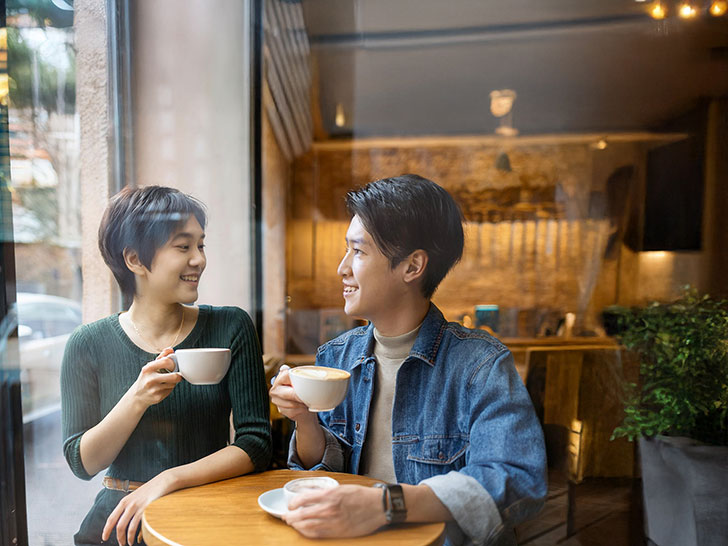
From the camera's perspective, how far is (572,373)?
192 centimetres

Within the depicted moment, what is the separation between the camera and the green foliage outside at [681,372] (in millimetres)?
1698

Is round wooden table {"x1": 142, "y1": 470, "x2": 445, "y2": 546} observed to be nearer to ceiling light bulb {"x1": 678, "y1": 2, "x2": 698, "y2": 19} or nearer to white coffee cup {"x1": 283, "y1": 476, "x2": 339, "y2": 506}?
white coffee cup {"x1": 283, "y1": 476, "x2": 339, "y2": 506}

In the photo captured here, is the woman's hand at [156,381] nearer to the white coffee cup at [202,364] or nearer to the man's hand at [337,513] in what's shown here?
the white coffee cup at [202,364]

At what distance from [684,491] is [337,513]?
4.66 ft

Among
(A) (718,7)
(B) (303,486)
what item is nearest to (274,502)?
(B) (303,486)

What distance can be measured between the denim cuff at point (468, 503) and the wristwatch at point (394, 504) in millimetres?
68

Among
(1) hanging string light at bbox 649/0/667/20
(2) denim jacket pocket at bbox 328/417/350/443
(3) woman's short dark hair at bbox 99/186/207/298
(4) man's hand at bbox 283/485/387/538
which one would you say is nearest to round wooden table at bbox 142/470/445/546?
(4) man's hand at bbox 283/485/387/538

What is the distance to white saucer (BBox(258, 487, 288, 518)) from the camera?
0.94m

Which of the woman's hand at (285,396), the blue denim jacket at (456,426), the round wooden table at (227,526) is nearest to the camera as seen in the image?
the round wooden table at (227,526)

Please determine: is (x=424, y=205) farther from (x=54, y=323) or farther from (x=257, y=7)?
(x=54, y=323)

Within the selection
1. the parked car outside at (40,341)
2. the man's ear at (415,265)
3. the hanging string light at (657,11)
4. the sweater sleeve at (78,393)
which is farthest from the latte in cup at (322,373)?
the hanging string light at (657,11)

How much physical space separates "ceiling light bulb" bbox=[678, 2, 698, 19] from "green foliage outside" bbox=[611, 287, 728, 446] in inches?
36.4

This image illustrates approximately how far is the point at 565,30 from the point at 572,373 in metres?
1.31

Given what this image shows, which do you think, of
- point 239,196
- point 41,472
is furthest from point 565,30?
point 41,472
